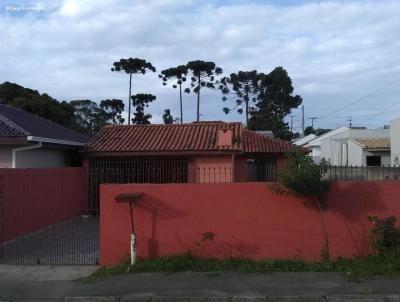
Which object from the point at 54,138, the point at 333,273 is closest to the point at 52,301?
the point at 333,273

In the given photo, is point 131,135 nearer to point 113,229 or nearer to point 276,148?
point 276,148

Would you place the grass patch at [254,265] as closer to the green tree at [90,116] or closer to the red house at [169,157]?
the red house at [169,157]

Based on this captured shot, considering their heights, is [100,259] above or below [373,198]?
below

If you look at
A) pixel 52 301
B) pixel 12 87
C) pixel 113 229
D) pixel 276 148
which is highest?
pixel 12 87

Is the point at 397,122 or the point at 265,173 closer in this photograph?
the point at 265,173

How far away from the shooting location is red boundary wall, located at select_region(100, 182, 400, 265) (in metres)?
10.9

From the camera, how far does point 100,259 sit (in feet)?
36.7

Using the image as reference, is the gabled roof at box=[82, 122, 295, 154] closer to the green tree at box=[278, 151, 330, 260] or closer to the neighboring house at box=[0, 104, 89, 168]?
the neighboring house at box=[0, 104, 89, 168]

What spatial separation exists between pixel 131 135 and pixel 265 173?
591 cm

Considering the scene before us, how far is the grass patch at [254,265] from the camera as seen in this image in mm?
10227

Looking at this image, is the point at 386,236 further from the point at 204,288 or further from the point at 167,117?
the point at 167,117

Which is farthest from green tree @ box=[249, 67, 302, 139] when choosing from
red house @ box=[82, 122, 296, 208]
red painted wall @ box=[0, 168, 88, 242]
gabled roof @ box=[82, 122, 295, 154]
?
red painted wall @ box=[0, 168, 88, 242]

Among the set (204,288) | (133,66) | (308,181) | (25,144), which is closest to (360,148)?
(133,66)

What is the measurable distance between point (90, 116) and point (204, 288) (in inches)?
2334
